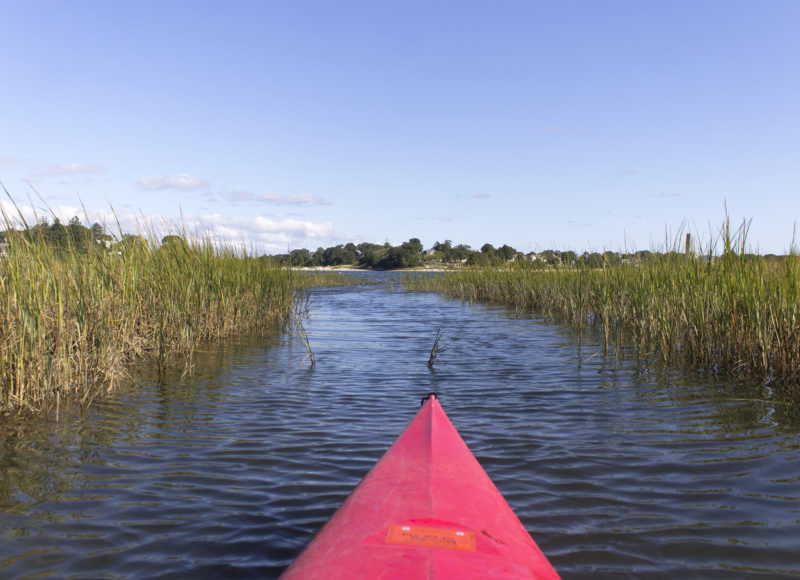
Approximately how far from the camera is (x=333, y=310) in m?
17.1

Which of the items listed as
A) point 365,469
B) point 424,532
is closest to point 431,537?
point 424,532

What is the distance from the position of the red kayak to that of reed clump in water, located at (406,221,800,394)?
4.24 metres

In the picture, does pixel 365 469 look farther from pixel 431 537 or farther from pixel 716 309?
pixel 716 309

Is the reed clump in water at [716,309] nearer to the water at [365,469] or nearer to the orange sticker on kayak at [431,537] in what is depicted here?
the water at [365,469]

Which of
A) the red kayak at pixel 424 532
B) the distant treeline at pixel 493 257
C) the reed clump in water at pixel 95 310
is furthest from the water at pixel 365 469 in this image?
the distant treeline at pixel 493 257

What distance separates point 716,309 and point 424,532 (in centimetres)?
548

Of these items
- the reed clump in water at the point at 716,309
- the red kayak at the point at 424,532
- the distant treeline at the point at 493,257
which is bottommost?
the red kayak at the point at 424,532

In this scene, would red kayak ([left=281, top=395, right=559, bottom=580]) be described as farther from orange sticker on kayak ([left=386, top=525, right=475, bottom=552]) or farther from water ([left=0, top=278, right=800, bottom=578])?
water ([left=0, top=278, right=800, bottom=578])

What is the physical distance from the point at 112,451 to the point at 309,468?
1.54 metres

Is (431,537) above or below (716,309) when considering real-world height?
below

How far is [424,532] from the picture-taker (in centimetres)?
201

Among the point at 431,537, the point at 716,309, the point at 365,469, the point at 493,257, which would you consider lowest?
the point at 365,469

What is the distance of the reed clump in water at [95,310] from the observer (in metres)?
4.44

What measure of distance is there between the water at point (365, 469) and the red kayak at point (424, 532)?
0.55 metres
